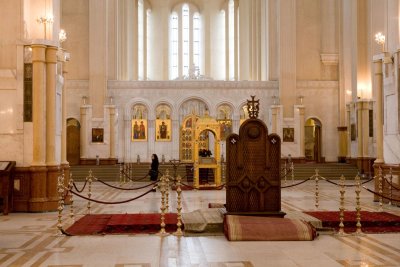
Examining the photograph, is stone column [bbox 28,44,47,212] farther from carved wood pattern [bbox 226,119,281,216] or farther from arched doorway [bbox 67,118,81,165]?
arched doorway [bbox 67,118,81,165]

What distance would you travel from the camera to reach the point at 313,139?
1300 inches

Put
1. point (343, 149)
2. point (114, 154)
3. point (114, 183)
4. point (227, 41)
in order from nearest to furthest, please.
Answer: point (114, 183), point (114, 154), point (343, 149), point (227, 41)

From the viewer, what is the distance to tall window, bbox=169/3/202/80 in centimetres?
4088

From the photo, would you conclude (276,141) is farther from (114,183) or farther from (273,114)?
(273,114)

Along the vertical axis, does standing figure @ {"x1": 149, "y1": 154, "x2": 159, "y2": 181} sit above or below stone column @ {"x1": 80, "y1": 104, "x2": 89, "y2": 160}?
below

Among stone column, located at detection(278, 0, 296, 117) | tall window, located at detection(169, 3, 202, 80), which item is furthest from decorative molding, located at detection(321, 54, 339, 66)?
tall window, located at detection(169, 3, 202, 80)

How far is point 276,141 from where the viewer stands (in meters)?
10.7

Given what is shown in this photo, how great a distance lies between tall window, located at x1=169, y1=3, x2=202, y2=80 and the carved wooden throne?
3034cm

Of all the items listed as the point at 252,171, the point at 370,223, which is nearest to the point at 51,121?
the point at 252,171

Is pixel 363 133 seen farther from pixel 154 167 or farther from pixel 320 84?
pixel 154 167

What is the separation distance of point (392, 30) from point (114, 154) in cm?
1785

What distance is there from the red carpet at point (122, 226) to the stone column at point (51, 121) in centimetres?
245

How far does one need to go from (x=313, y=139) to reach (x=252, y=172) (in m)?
23.0

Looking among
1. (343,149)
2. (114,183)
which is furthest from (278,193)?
(343,149)
